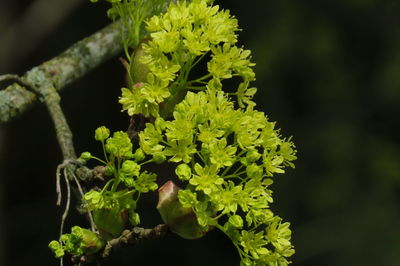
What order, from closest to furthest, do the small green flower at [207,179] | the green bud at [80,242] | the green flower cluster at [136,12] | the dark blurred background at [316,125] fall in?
the small green flower at [207,179] → the green bud at [80,242] → the green flower cluster at [136,12] → the dark blurred background at [316,125]

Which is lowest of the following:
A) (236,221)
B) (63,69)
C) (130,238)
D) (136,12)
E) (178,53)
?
(236,221)

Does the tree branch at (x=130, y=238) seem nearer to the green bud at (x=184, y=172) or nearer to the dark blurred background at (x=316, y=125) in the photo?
the green bud at (x=184, y=172)

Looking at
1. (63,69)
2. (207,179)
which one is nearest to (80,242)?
(207,179)

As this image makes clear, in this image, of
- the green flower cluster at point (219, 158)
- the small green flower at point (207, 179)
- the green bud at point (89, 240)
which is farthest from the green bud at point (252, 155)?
the green bud at point (89, 240)

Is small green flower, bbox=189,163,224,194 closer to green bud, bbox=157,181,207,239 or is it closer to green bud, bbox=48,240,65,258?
green bud, bbox=157,181,207,239

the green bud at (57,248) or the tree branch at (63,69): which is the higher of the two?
the tree branch at (63,69)

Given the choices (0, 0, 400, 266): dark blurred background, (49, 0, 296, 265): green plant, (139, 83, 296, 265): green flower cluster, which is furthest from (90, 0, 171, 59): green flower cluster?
(0, 0, 400, 266): dark blurred background

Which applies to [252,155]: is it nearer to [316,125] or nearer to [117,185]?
[117,185]
